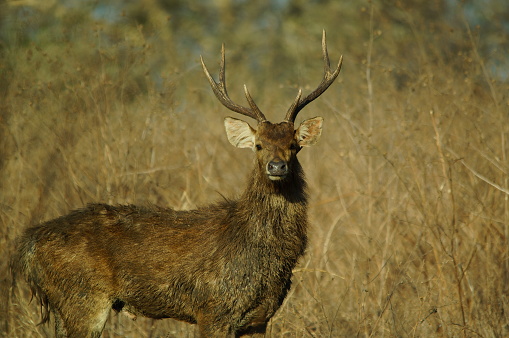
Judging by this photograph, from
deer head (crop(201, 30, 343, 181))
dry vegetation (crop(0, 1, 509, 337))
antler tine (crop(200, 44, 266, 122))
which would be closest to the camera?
deer head (crop(201, 30, 343, 181))

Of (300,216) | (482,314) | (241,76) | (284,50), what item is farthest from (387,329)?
(284,50)

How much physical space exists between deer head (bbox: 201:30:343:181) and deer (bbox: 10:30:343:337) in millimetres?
10

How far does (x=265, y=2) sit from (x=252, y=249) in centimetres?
1914

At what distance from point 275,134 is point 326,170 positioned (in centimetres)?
486

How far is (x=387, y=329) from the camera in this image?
6855 mm

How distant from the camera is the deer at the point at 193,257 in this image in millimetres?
5891

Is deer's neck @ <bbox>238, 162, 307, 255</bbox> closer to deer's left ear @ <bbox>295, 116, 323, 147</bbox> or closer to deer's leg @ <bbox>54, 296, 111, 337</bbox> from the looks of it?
deer's left ear @ <bbox>295, 116, 323, 147</bbox>

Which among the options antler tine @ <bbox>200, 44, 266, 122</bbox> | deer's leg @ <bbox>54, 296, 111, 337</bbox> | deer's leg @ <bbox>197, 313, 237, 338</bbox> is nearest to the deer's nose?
antler tine @ <bbox>200, 44, 266, 122</bbox>

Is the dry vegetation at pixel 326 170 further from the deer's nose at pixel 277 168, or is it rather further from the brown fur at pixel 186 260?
the deer's nose at pixel 277 168

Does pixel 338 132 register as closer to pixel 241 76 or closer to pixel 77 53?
pixel 77 53

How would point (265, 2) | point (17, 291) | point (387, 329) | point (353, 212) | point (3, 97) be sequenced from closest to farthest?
point (387, 329) < point (17, 291) < point (3, 97) < point (353, 212) < point (265, 2)

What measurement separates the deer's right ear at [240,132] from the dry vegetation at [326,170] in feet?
4.59

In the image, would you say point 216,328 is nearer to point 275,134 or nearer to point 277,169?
point 277,169

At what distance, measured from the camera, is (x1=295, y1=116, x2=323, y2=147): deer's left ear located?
634 centimetres
